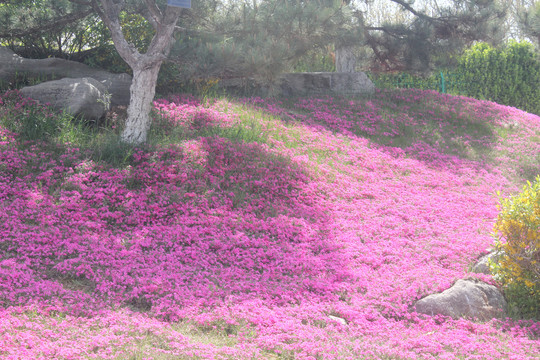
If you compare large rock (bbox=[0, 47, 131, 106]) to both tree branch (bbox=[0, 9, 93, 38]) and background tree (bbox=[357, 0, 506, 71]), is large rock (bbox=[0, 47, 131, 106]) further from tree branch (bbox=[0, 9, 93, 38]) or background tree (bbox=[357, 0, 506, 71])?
background tree (bbox=[357, 0, 506, 71])

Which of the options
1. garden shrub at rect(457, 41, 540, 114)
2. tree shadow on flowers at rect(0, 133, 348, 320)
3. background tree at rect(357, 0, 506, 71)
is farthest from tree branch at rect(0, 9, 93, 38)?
garden shrub at rect(457, 41, 540, 114)

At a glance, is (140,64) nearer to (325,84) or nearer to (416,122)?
(325,84)

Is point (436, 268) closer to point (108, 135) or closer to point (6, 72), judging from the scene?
point (108, 135)

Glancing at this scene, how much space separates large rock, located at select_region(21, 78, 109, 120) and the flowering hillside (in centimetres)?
83

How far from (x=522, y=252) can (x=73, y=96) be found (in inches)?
313

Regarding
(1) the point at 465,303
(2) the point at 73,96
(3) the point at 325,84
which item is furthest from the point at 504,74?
(1) the point at 465,303

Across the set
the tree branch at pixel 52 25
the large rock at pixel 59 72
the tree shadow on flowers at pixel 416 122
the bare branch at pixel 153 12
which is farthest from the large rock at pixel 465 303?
the tree branch at pixel 52 25

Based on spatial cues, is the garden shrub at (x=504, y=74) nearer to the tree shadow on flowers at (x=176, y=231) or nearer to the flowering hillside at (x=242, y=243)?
the flowering hillside at (x=242, y=243)

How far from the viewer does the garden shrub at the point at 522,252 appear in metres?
5.52

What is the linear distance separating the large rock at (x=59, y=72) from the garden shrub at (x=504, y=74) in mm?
14830

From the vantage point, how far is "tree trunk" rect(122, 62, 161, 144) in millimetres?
9141

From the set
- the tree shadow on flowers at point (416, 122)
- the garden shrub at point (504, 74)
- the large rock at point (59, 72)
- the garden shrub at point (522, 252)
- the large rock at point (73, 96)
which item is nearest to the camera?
the garden shrub at point (522, 252)

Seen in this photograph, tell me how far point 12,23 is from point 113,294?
27.7ft

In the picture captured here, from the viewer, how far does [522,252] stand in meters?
5.67
